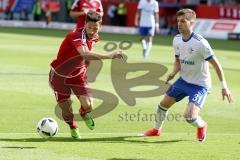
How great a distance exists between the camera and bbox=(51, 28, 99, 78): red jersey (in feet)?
38.4

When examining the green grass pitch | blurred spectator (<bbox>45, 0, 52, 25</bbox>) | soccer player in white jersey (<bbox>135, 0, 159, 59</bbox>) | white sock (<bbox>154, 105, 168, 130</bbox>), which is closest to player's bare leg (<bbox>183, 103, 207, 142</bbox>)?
the green grass pitch

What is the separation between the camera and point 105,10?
53.4m

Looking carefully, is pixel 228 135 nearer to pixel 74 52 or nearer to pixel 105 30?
pixel 74 52

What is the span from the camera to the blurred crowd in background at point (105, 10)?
1929 inches

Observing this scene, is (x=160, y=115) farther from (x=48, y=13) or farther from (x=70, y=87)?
(x=48, y=13)

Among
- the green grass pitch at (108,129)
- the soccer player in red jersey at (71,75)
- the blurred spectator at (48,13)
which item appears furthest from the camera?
the blurred spectator at (48,13)

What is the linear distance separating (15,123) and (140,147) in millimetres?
3150

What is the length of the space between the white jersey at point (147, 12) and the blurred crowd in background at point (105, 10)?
59.6 ft

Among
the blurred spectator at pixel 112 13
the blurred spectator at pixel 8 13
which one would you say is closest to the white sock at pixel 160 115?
the blurred spectator at pixel 112 13

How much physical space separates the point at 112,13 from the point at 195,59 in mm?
39626

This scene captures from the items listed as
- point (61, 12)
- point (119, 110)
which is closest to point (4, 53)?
point (119, 110)

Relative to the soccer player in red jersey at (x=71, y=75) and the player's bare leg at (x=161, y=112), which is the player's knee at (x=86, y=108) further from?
the player's bare leg at (x=161, y=112)

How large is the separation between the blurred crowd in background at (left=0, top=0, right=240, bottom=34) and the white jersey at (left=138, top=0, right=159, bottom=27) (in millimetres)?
18162

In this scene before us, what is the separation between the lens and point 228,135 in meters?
12.6
